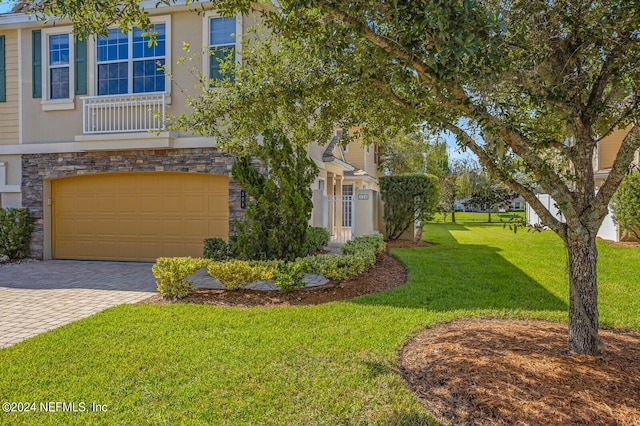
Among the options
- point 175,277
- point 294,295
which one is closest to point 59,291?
point 175,277

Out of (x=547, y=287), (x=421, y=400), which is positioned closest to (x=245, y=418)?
(x=421, y=400)

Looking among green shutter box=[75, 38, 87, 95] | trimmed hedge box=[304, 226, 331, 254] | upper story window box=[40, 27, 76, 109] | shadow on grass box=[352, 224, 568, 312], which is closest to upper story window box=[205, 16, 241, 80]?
green shutter box=[75, 38, 87, 95]

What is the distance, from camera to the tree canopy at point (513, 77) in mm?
3389

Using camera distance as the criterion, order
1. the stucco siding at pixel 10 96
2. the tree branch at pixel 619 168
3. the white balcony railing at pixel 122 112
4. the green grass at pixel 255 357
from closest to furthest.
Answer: the green grass at pixel 255 357
the tree branch at pixel 619 168
the white balcony railing at pixel 122 112
the stucco siding at pixel 10 96

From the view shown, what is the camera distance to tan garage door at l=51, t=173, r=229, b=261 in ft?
38.0

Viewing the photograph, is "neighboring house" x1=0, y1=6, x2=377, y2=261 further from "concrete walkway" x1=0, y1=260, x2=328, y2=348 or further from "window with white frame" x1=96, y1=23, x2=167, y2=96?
"concrete walkway" x1=0, y1=260, x2=328, y2=348

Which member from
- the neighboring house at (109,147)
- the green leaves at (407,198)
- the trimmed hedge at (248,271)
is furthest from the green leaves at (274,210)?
the green leaves at (407,198)

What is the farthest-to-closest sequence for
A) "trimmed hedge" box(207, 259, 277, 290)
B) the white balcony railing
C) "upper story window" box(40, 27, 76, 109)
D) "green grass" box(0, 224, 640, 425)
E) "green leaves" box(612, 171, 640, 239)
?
"green leaves" box(612, 171, 640, 239) < "upper story window" box(40, 27, 76, 109) < the white balcony railing < "trimmed hedge" box(207, 259, 277, 290) < "green grass" box(0, 224, 640, 425)

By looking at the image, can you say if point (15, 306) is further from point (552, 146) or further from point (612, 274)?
point (612, 274)

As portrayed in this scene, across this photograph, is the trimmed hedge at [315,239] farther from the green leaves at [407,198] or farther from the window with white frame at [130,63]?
the window with white frame at [130,63]

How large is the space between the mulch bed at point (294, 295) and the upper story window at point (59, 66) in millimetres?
7936

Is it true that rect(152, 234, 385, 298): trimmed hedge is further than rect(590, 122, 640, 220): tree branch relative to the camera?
Yes

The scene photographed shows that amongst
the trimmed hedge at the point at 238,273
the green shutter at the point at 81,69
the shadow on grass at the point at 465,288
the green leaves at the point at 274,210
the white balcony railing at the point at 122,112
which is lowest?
the shadow on grass at the point at 465,288

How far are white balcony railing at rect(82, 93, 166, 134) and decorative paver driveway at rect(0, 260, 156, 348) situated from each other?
12.6 feet
